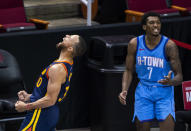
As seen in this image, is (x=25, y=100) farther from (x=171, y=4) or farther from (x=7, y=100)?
(x=171, y=4)

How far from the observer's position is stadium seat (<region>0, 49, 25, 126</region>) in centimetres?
598

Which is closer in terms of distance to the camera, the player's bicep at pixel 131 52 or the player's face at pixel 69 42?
the player's face at pixel 69 42

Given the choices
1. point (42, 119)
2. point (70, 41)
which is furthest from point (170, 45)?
point (42, 119)

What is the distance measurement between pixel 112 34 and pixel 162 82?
2337mm

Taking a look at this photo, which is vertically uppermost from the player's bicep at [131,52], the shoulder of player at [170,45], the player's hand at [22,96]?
the shoulder of player at [170,45]

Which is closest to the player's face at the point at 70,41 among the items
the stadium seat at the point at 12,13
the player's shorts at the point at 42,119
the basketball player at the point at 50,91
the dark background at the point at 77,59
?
the basketball player at the point at 50,91

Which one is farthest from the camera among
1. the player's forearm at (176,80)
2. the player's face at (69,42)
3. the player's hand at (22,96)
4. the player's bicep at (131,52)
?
the player's bicep at (131,52)

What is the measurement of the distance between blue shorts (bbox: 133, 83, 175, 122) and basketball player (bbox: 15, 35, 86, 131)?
3.62 feet

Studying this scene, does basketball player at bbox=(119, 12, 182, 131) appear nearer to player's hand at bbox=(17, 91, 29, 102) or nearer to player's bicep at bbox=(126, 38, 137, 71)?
player's bicep at bbox=(126, 38, 137, 71)

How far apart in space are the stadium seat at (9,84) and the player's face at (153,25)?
179 centimetres

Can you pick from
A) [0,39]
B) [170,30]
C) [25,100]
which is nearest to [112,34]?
[170,30]

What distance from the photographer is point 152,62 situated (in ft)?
17.8

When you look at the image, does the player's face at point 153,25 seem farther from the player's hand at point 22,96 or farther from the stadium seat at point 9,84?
the stadium seat at point 9,84

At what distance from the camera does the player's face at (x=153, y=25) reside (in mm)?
5340
